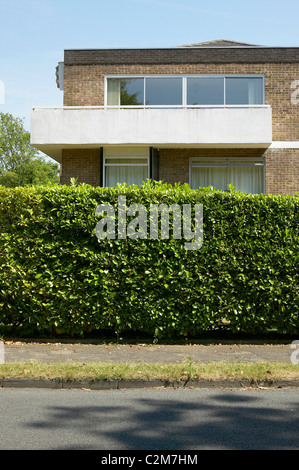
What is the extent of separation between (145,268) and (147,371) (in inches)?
118

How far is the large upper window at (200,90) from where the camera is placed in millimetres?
20562

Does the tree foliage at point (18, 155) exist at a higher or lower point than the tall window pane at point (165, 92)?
higher

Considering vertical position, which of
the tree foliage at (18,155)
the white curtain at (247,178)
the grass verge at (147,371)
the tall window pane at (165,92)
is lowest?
the grass verge at (147,371)

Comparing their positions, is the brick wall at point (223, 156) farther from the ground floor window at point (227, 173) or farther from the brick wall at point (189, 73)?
the ground floor window at point (227, 173)

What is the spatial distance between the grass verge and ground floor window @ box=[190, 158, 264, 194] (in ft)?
42.6

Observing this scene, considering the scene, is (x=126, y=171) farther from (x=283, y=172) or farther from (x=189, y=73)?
(x=283, y=172)

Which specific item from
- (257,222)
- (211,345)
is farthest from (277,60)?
(211,345)

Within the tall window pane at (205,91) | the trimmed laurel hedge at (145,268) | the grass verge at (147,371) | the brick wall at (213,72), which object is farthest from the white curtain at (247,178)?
the grass verge at (147,371)

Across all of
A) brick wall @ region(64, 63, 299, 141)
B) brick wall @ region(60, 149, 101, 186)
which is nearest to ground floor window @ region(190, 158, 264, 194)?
brick wall @ region(64, 63, 299, 141)

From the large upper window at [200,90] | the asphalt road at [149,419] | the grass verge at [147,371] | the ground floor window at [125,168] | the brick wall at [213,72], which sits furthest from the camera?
the large upper window at [200,90]

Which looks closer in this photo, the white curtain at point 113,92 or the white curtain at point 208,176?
the white curtain at point 208,176

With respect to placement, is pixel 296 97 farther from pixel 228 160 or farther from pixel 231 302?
pixel 231 302

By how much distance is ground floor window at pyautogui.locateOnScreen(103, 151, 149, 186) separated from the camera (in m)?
20.1

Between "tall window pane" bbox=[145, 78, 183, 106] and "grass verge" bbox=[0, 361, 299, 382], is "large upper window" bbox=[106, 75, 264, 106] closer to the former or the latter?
"tall window pane" bbox=[145, 78, 183, 106]
